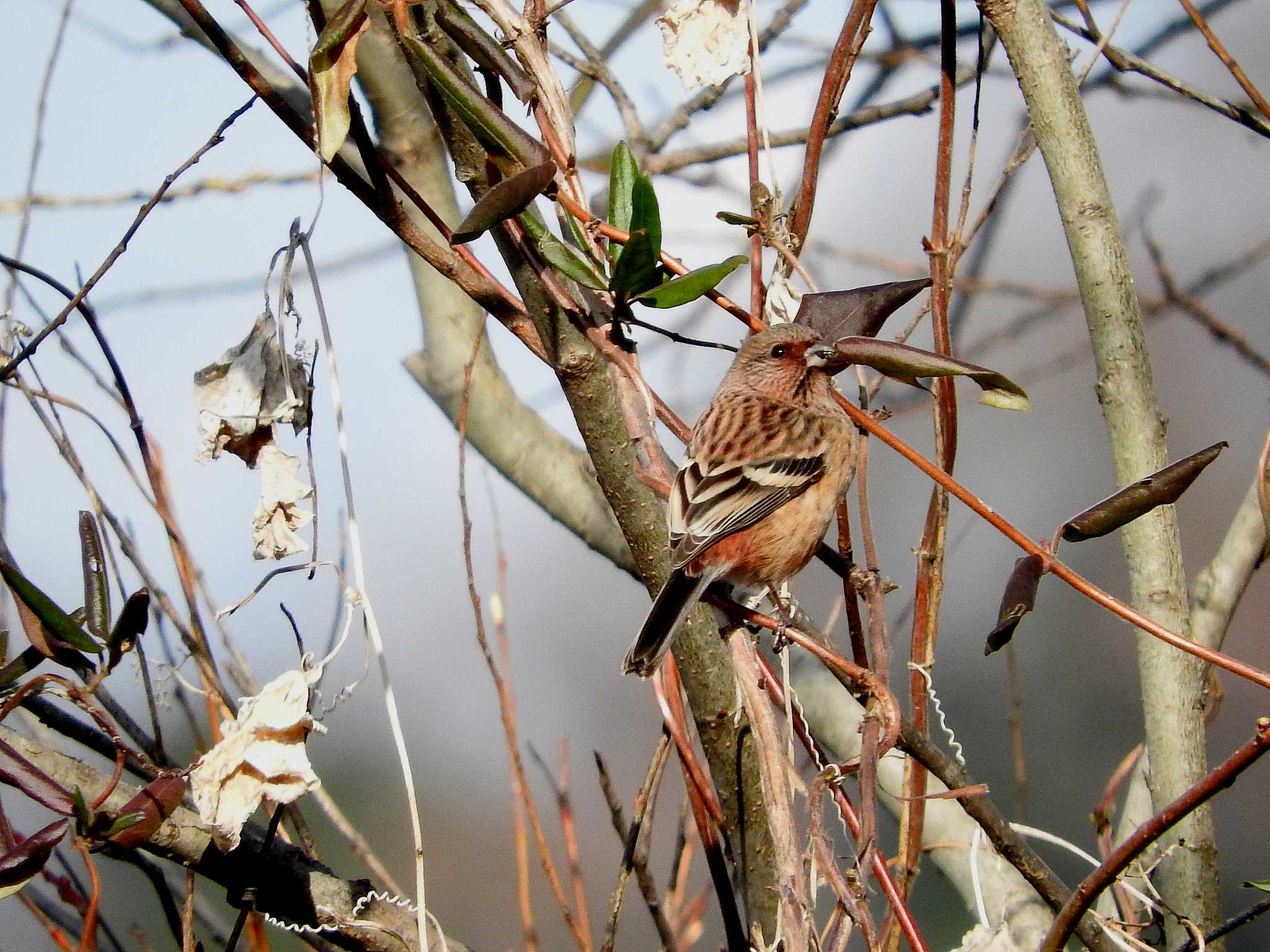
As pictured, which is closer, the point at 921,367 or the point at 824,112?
the point at 921,367

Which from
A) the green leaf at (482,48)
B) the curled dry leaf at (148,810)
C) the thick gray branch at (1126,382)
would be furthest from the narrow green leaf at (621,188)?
the curled dry leaf at (148,810)

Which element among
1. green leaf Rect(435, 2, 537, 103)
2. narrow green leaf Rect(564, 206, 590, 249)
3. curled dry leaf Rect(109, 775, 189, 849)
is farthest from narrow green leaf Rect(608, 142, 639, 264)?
curled dry leaf Rect(109, 775, 189, 849)

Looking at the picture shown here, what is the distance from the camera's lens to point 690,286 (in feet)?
4.09

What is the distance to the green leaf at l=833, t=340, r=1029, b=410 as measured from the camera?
1183 millimetres

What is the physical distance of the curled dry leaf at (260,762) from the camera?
3.91ft

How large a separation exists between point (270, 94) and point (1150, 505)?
114 centimetres

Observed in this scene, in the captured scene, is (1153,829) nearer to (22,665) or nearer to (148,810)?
(148,810)

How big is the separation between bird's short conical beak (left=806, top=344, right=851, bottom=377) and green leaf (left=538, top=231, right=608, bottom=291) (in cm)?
29

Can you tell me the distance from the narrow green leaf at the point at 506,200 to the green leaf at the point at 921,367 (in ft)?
1.29

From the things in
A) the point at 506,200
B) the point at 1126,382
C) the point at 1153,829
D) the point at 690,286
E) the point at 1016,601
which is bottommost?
the point at 1153,829


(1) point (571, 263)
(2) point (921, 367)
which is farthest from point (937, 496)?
(1) point (571, 263)

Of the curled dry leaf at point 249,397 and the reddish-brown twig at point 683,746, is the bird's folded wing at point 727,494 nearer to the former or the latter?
the reddish-brown twig at point 683,746

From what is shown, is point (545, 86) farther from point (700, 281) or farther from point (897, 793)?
point (897, 793)

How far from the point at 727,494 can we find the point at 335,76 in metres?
1.07
